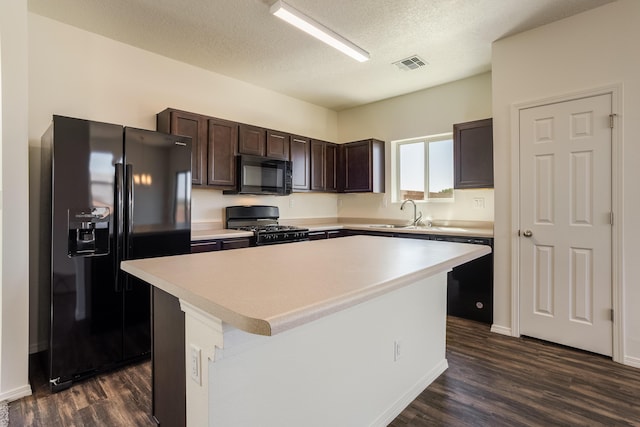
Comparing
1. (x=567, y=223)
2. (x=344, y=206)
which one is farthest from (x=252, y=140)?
(x=567, y=223)

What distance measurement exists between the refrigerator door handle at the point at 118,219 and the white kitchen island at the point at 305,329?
3.35ft

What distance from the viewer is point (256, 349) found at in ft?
3.76

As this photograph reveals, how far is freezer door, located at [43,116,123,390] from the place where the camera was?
208 centimetres

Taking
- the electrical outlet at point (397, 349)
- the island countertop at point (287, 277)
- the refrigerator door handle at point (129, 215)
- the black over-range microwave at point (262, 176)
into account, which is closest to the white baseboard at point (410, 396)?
the electrical outlet at point (397, 349)

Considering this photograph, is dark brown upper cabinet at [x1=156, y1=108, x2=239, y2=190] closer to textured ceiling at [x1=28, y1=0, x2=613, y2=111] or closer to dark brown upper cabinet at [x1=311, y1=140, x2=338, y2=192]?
textured ceiling at [x1=28, y1=0, x2=613, y2=111]

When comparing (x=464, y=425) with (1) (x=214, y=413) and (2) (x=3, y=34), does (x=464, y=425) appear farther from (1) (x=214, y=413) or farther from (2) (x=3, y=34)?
(2) (x=3, y=34)

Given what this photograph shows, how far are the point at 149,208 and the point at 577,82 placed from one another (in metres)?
3.50

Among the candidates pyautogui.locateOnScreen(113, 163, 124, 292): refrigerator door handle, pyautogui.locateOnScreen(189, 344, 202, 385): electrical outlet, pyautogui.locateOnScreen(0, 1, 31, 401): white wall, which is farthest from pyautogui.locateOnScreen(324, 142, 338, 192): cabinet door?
pyautogui.locateOnScreen(189, 344, 202, 385): electrical outlet

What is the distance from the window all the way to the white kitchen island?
7.96 ft

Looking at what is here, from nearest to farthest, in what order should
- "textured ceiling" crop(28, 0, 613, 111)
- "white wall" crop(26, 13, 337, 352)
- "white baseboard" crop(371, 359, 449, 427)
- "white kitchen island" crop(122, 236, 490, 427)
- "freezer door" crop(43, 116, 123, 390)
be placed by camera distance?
"white kitchen island" crop(122, 236, 490, 427) → "white baseboard" crop(371, 359, 449, 427) → "freezer door" crop(43, 116, 123, 390) → "textured ceiling" crop(28, 0, 613, 111) → "white wall" crop(26, 13, 337, 352)

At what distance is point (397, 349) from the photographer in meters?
1.84

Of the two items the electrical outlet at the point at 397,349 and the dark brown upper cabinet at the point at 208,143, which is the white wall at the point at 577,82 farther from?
the dark brown upper cabinet at the point at 208,143

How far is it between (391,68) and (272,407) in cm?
346

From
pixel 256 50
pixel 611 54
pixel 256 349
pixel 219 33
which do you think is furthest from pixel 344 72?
pixel 256 349
